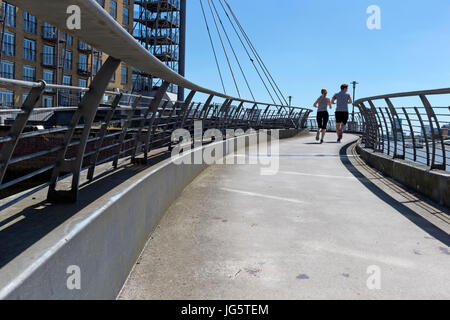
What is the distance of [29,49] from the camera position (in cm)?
4306

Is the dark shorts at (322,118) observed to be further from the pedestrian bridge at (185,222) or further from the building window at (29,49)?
the building window at (29,49)

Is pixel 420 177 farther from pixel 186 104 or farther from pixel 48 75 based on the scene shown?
pixel 48 75

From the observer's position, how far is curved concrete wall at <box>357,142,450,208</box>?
5.41 metres

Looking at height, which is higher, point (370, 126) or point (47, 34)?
point (47, 34)

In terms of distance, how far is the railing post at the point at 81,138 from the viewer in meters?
2.94

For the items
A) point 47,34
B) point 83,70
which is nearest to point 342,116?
point 47,34

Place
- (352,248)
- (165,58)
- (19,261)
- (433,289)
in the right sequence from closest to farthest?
(19,261), (433,289), (352,248), (165,58)

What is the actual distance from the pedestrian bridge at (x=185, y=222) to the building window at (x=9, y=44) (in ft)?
128

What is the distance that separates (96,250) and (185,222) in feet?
7.32

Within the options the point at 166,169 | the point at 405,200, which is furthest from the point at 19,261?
the point at 405,200

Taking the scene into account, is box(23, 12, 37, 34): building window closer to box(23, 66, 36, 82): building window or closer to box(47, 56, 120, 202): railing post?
box(23, 66, 36, 82): building window
